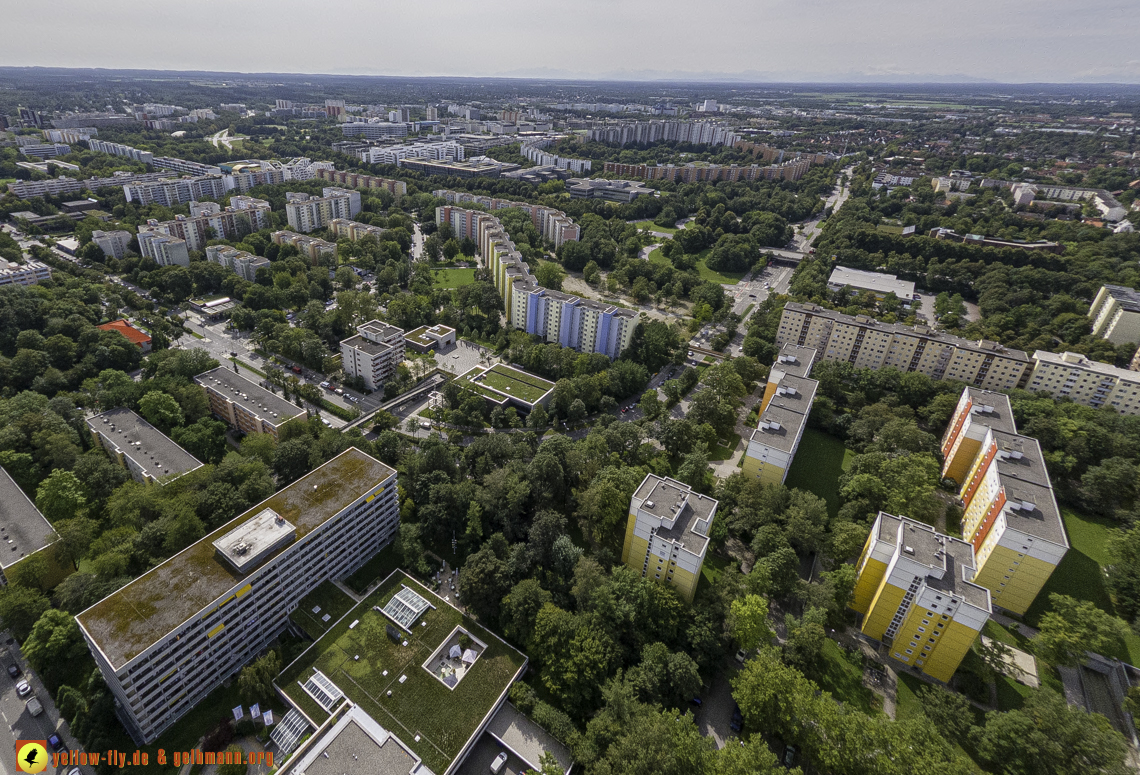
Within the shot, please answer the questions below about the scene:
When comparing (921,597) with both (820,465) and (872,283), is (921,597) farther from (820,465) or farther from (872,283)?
(872,283)

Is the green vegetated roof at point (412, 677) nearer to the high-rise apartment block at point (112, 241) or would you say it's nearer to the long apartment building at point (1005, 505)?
the long apartment building at point (1005, 505)

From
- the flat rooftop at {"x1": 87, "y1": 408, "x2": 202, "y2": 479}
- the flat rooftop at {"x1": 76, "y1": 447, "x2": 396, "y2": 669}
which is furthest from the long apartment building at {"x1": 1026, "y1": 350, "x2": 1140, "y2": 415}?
the flat rooftop at {"x1": 87, "y1": 408, "x2": 202, "y2": 479}

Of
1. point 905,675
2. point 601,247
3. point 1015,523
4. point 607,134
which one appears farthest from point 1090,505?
point 607,134

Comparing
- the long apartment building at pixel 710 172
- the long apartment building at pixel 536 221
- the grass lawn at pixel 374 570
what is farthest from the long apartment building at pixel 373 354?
the long apartment building at pixel 710 172

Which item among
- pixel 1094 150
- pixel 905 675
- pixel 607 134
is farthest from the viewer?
pixel 607 134

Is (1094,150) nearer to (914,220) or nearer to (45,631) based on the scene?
(914,220)
